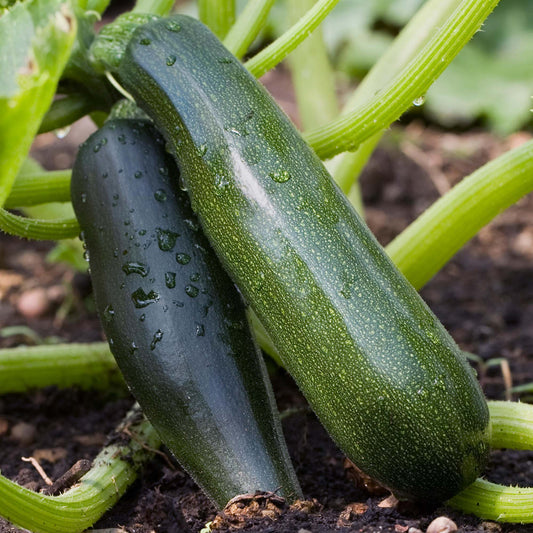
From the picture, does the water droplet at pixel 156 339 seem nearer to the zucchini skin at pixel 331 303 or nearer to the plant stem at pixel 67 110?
the zucchini skin at pixel 331 303

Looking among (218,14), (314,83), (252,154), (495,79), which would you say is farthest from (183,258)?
(495,79)

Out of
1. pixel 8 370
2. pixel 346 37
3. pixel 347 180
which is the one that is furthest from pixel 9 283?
pixel 346 37

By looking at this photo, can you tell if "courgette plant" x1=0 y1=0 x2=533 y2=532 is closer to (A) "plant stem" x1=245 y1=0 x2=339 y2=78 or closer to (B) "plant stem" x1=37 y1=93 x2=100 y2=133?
(A) "plant stem" x1=245 y1=0 x2=339 y2=78

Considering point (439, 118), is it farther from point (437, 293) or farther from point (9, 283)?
point (9, 283)

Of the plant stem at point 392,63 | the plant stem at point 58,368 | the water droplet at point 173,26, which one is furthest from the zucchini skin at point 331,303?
the plant stem at point 58,368

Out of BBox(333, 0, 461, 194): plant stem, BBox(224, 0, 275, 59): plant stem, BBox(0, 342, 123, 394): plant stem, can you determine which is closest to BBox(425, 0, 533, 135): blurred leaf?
BBox(333, 0, 461, 194): plant stem
